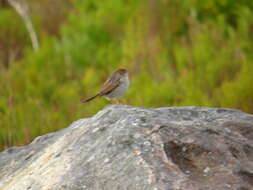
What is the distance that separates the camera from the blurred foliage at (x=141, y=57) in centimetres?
802

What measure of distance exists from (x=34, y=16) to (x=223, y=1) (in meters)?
5.65

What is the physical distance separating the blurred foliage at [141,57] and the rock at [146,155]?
2907 millimetres

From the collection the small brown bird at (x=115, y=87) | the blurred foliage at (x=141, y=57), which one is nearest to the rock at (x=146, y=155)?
the small brown bird at (x=115, y=87)

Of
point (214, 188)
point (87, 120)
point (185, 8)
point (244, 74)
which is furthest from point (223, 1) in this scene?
point (214, 188)

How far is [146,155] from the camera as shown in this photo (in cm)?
344

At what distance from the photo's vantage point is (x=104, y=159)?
11.6 ft

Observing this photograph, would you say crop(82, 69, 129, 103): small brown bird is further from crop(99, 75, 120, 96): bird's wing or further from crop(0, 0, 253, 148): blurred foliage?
crop(0, 0, 253, 148): blurred foliage

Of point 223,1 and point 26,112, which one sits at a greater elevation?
point 223,1

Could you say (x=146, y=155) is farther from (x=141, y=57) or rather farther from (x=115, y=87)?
(x=141, y=57)

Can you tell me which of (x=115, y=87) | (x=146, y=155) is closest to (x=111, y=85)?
(x=115, y=87)

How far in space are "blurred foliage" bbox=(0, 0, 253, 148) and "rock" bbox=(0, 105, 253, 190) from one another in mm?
2907

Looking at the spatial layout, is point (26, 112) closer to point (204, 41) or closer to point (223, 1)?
point (204, 41)

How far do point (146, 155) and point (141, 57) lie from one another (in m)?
7.32

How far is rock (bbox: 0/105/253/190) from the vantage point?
332 cm
